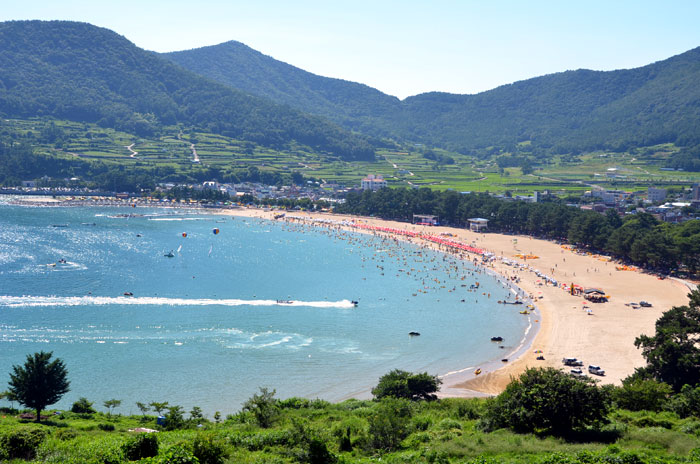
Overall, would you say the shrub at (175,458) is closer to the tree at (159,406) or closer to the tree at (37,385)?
the tree at (159,406)

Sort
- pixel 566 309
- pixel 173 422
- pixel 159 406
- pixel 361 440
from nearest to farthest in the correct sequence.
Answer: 1. pixel 361 440
2. pixel 173 422
3. pixel 159 406
4. pixel 566 309

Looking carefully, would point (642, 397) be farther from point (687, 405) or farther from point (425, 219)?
point (425, 219)

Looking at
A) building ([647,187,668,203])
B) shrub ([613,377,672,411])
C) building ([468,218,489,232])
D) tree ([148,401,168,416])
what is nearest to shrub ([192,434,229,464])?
tree ([148,401,168,416])

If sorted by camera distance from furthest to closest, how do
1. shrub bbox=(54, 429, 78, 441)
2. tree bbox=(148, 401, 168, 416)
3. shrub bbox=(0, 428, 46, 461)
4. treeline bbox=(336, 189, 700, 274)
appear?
treeline bbox=(336, 189, 700, 274), tree bbox=(148, 401, 168, 416), shrub bbox=(54, 429, 78, 441), shrub bbox=(0, 428, 46, 461)

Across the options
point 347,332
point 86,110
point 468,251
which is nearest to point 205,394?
point 347,332

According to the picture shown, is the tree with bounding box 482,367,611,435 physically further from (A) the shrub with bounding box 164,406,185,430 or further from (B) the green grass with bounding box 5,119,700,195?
(B) the green grass with bounding box 5,119,700,195

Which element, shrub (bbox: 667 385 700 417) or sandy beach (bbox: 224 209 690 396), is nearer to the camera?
shrub (bbox: 667 385 700 417)

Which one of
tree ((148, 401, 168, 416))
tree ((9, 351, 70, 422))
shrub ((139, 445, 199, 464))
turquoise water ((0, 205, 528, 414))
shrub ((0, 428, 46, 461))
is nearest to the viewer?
shrub ((139, 445, 199, 464))

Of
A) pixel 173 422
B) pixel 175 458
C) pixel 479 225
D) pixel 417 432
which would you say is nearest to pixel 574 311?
pixel 417 432
